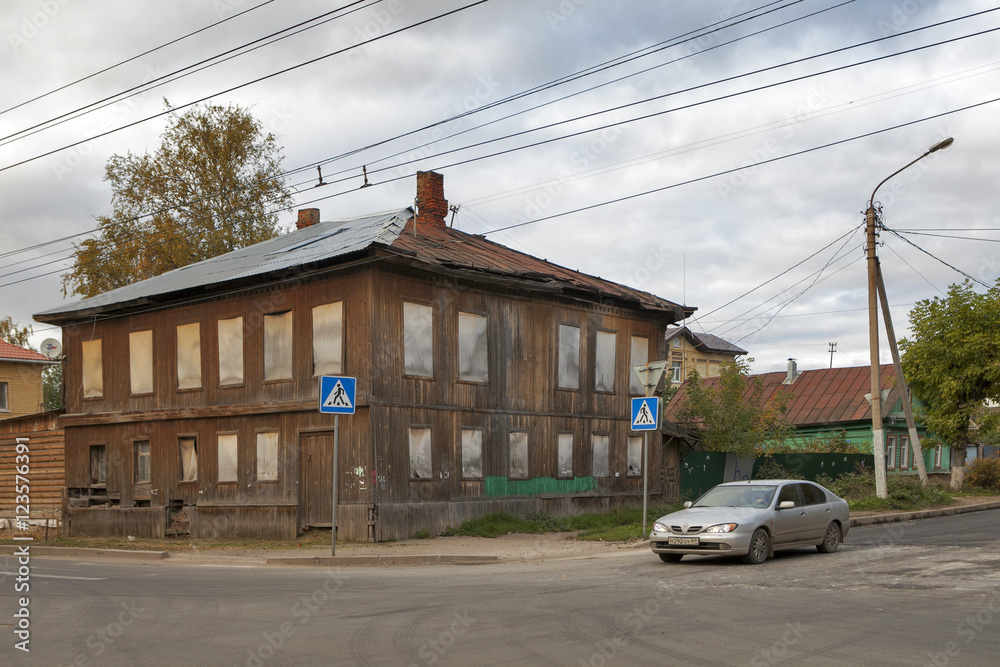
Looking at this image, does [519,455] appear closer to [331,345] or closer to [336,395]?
[331,345]

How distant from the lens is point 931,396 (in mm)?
40656

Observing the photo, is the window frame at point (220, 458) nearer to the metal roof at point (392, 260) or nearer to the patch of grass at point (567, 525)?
the metal roof at point (392, 260)

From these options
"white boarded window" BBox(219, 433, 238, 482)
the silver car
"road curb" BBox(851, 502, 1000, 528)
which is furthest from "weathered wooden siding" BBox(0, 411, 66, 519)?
"road curb" BBox(851, 502, 1000, 528)

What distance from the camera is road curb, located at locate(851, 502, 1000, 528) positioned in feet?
78.1

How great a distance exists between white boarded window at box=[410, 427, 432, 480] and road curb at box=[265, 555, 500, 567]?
16.2 ft

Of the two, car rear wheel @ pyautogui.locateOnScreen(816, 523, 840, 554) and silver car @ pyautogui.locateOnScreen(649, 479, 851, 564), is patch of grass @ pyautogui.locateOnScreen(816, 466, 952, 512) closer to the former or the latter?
car rear wheel @ pyautogui.locateOnScreen(816, 523, 840, 554)

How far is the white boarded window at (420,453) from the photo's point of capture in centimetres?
2267

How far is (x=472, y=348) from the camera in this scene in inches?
963

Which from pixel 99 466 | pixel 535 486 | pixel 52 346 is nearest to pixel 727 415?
pixel 535 486

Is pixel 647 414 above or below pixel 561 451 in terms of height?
above

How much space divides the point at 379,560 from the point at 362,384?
532cm

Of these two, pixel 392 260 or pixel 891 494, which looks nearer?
pixel 392 260

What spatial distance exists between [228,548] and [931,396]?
31.9m

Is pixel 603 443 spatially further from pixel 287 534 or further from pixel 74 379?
pixel 74 379
